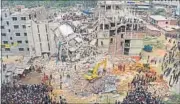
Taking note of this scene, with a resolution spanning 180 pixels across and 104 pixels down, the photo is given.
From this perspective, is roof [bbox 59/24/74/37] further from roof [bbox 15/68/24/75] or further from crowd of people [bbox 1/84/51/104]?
crowd of people [bbox 1/84/51/104]

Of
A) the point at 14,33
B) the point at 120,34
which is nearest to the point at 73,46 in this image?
the point at 120,34

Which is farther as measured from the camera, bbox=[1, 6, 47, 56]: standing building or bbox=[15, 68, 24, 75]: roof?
bbox=[1, 6, 47, 56]: standing building

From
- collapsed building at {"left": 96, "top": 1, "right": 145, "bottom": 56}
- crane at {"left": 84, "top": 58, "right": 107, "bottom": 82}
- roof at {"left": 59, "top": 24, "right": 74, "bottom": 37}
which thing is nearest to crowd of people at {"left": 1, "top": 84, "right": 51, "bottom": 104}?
crane at {"left": 84, "top": 58, "right": 107, "bottom": 82}

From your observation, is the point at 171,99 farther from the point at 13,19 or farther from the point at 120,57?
the point at 13,19

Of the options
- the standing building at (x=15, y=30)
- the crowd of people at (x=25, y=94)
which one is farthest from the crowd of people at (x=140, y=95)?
the standing building at (x=15, y=30)

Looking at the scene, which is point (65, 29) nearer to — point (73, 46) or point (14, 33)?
point (73, 46)

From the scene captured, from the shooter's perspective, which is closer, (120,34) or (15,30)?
(120,34)
